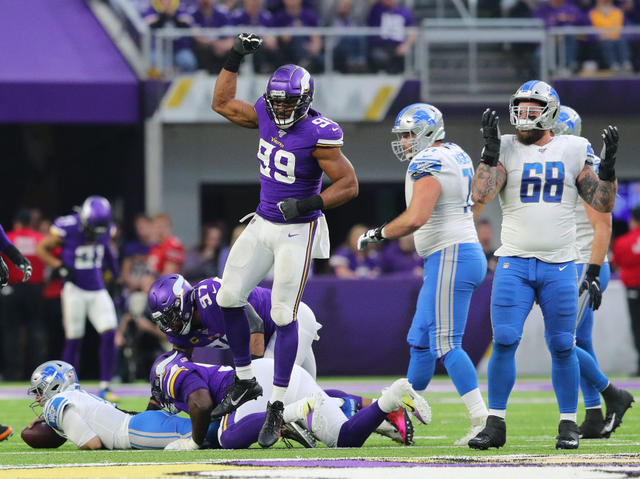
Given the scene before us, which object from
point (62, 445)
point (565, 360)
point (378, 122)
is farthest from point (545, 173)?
point (378, 122)

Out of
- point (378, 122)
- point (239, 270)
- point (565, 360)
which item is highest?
point (378, 122)

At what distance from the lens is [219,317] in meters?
7.13

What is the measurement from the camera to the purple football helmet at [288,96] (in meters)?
6.72

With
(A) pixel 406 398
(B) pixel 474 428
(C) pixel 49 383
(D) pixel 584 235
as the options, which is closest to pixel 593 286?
(D) pixel 584 235

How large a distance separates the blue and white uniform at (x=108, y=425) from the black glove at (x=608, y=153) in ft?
8.45

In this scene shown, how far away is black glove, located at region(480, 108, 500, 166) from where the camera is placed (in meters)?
6.56

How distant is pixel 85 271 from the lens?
12.0 m

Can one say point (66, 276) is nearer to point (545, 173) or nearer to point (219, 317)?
point (219, 317)

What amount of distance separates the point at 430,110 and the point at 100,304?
17.7 feet

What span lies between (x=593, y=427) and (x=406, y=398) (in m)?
1.68

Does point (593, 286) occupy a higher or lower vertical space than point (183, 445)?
higher

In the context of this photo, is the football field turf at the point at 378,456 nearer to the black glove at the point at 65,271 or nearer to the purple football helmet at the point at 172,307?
the purple football helmet at the point at 172,307

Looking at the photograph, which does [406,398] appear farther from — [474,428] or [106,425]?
[106,425]

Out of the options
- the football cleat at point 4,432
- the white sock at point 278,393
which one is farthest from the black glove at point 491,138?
the football cleat at point 4,432
